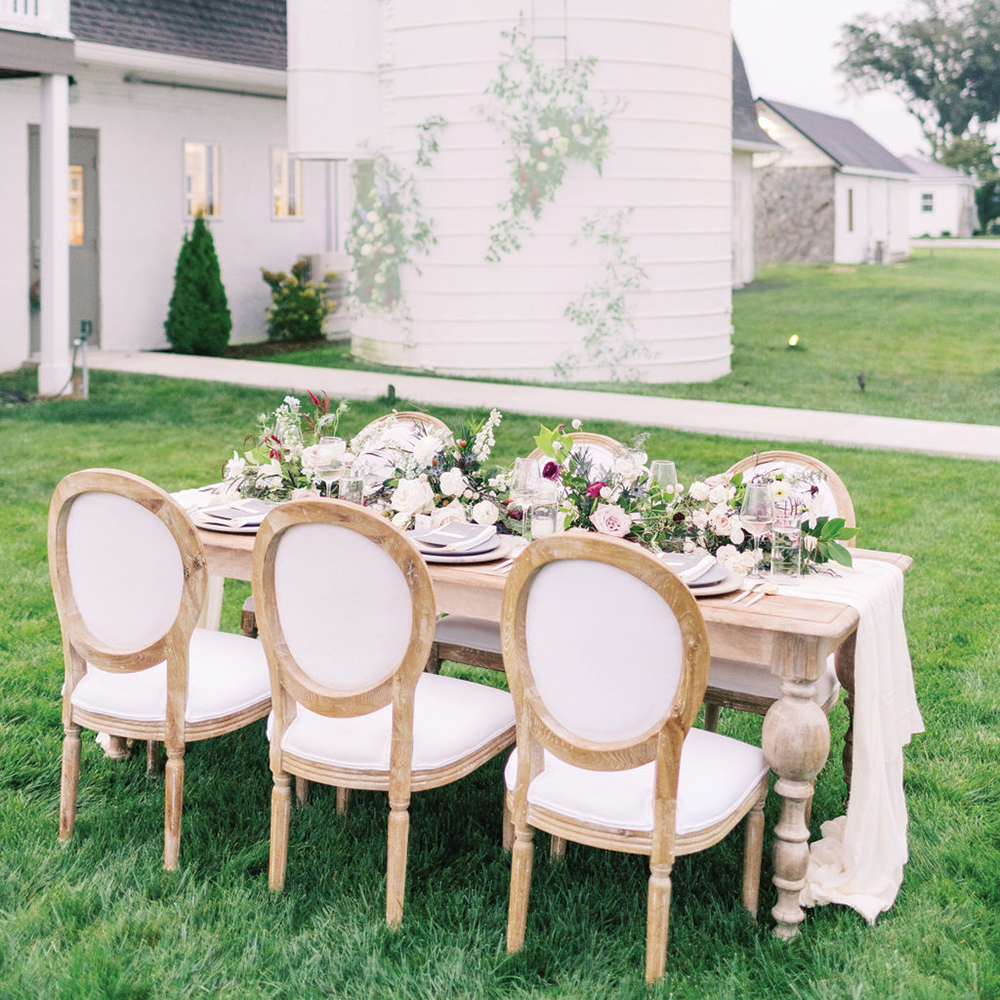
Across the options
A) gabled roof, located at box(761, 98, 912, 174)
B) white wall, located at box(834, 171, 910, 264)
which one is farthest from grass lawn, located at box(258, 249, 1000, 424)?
gabled roof, located at box(761, 98, 912, 174)

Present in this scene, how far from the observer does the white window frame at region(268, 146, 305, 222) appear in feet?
58.1

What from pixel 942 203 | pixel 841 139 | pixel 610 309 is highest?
pixel 942 203

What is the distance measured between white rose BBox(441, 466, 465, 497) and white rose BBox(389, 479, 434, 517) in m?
0.05

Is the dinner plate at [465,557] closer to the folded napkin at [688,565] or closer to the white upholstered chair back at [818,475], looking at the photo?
the folded napkin at [688,565]

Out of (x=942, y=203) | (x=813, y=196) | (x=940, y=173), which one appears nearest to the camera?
(x=813, y=196)

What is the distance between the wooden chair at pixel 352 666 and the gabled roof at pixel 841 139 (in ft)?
109

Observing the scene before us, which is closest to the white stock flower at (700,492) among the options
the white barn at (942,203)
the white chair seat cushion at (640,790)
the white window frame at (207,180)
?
the white chair seat cushion at (640,790)

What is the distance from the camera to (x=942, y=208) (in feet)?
180

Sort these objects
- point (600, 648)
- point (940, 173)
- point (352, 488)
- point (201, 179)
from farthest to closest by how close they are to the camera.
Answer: point (940, 173) < point (201, 179) < point (352, 488) < point (600, 648)

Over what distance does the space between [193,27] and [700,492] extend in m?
14.3

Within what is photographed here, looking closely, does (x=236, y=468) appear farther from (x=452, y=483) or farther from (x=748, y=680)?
(x=748, y=680)

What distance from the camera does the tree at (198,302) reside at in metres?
15.9

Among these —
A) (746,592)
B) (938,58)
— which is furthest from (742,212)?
(938,58)

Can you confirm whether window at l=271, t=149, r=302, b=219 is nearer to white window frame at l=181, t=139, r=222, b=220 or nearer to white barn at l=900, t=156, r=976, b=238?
white window frame at l=181, t=139, r=222, b=220
